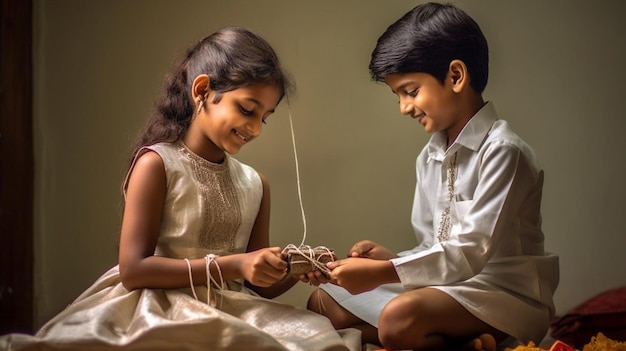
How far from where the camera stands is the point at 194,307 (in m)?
1.30

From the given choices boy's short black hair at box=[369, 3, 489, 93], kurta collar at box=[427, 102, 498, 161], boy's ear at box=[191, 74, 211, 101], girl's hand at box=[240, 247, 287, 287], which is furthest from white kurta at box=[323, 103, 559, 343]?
boy's ear at box=[191, 74, 211, 101]

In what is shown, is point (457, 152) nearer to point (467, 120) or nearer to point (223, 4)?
point (467, 120)

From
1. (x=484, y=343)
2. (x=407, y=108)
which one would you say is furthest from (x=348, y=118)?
(x=484, y=343)

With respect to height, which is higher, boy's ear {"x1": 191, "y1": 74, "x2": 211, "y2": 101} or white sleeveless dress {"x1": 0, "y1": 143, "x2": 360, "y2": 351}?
boy's ear {"x1": 191, "y1": 74, "x2": 211, "y2": 101}

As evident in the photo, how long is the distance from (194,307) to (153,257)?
139 mm

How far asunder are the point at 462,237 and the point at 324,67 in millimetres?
739

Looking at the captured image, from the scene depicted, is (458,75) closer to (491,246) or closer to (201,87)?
(491,246)

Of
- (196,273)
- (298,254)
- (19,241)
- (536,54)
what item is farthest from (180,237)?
(536,54)

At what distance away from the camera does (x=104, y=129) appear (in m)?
1.89

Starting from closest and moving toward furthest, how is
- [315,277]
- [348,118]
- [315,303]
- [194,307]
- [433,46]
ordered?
[194,307] → [315,277] → [433,46] → [315,303] → [348,118]

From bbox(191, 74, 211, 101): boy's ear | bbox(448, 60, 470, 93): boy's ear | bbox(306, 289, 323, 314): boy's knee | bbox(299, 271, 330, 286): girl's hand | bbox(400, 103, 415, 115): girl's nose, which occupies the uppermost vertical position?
bbox(448, 60, 470, 93): boy's ear

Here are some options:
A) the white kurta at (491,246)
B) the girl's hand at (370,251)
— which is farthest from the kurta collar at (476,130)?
the girl's hand at (370,251)

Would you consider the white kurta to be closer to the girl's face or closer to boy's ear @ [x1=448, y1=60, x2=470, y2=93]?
boy's ear @ [x1=448, y1=60, x2=470, y2=93]

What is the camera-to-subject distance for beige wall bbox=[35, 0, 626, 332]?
1.88 meters
